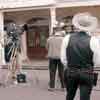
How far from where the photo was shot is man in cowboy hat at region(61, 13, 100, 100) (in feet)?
21.0

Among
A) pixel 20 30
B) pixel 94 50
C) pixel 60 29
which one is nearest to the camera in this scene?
pixel 94 50

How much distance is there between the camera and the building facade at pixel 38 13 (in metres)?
21.5

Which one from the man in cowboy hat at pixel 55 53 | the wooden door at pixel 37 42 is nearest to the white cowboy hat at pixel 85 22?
the man in cowboy hat at pixel 55 53

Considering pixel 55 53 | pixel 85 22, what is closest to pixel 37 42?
pixel 55 53

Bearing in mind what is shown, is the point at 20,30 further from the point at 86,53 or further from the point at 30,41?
the point at 30,41

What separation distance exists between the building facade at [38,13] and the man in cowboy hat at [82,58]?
1300cm

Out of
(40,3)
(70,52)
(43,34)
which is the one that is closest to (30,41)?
(43,34)

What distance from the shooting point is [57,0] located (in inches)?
851

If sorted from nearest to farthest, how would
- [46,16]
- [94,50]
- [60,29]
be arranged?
[94,50]
[60,29]
[46,16]

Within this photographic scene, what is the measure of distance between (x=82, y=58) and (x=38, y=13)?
1799cm

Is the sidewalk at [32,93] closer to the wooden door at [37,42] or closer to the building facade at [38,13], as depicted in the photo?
the building facade at [38,13]

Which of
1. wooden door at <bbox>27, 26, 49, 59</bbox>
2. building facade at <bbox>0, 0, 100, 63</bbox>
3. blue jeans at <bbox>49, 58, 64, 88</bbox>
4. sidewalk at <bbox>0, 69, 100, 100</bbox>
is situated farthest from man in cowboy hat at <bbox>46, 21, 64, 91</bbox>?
wooden door at <bbox>27, 26, 49, 59</bbox>

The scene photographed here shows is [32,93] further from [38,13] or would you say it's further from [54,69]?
[38,13]

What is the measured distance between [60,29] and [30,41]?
46.2ft
